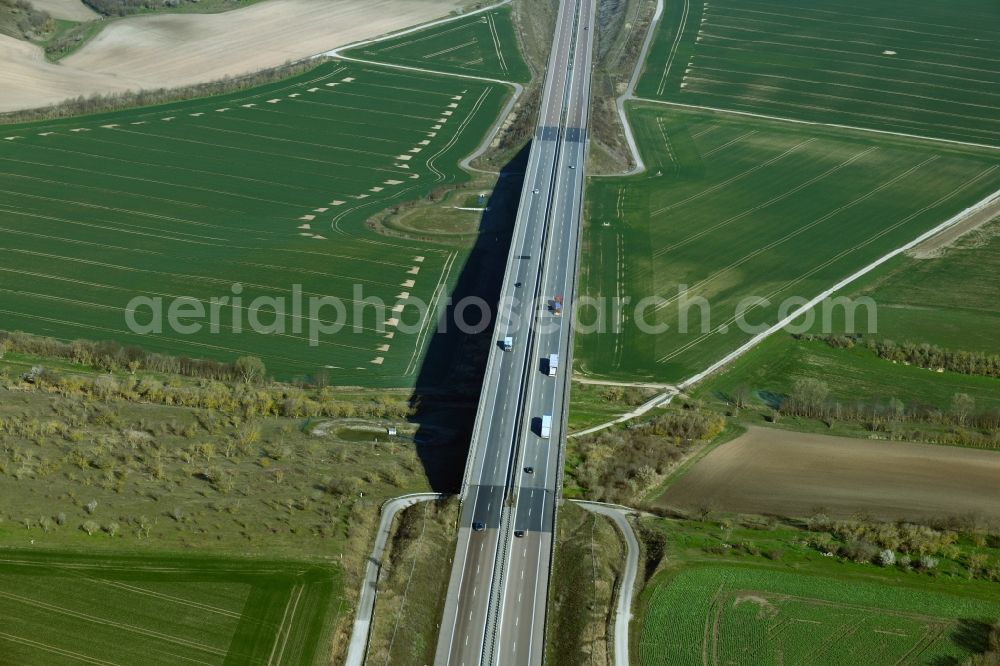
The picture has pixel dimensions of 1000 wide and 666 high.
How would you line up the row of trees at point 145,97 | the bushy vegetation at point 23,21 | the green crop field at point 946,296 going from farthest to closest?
the bushy vegetation at point 23,21, the row of trees at point 145,97, the green crop field at point 946,296

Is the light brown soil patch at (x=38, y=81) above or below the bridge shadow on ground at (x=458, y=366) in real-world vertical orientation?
above

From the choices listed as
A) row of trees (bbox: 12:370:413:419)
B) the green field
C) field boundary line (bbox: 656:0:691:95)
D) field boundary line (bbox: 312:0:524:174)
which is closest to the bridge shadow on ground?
row of trees (bbox: 12:370:413:419)

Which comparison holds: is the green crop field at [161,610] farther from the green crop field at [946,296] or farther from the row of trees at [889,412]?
the green crop field at [946,296]

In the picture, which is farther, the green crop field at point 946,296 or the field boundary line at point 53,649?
the green crop field at point 946,296

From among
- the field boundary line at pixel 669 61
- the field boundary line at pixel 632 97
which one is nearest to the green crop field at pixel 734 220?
the field boundary line at pixel 632 97

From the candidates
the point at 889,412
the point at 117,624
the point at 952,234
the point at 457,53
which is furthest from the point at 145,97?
the point at 889,412

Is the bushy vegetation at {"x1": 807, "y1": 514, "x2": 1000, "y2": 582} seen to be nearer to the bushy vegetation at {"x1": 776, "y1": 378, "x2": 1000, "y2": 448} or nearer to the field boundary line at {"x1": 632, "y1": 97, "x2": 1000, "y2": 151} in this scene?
the bushy vegetation at {"x1": 776, "y1": 378, "x2": 1000, "y2": 448}
